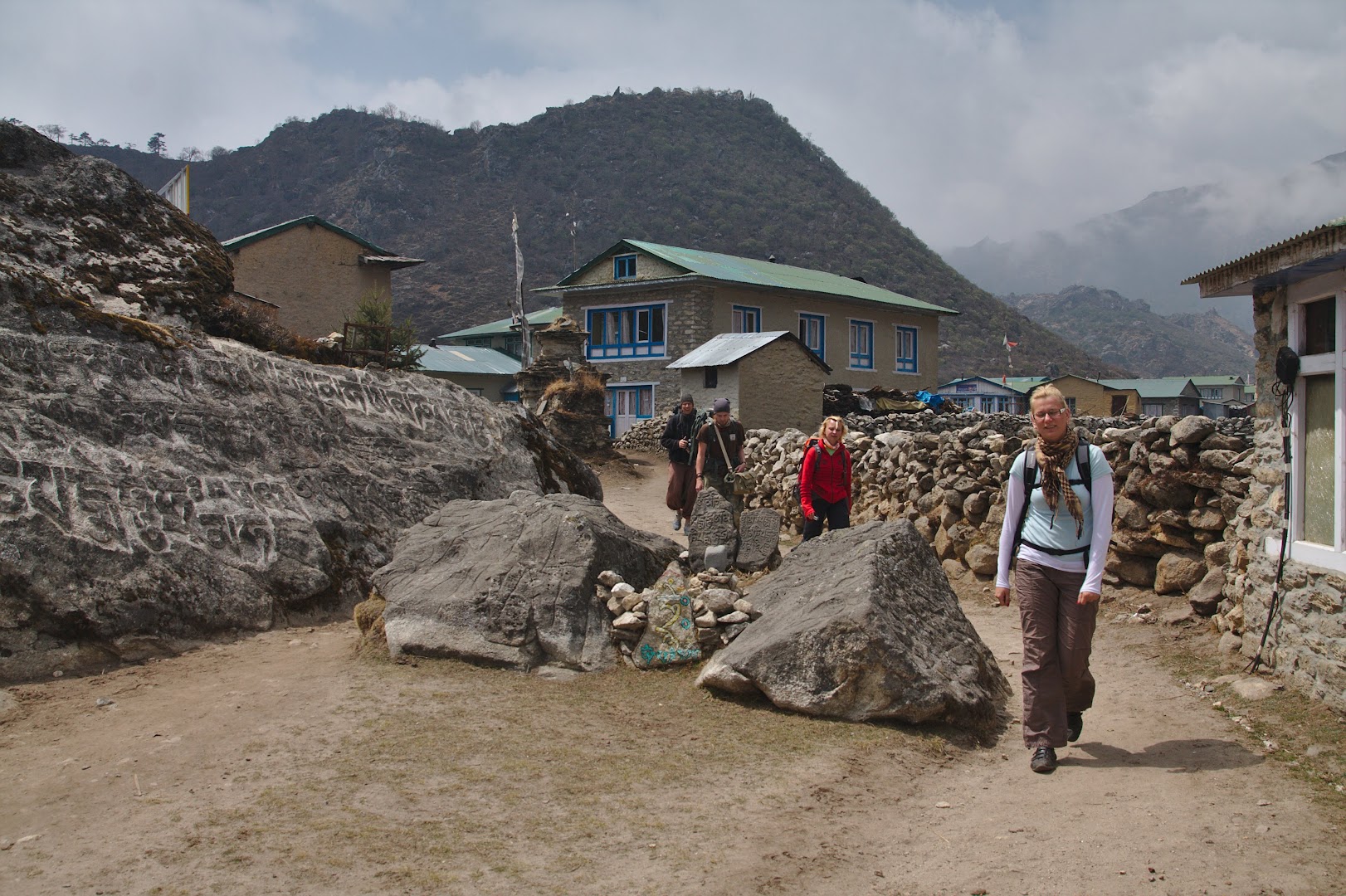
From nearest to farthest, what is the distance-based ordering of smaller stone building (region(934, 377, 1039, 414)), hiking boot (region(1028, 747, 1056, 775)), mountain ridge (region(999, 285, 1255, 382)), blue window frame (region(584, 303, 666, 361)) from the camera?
hiking boot (region(1028, 747, 1056, 775)) < blue window frame (region(584, 303, 666, 361)) < smaller stone building (region(934, 377, 1039, 414)) < mountain ridge (region(999, 285, 1255, 382))

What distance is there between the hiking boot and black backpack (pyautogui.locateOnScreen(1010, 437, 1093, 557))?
3.09 ft

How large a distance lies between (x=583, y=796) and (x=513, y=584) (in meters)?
2.31

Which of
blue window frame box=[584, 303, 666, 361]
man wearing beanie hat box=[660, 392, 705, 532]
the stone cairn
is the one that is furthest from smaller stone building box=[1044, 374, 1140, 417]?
the stone cairn

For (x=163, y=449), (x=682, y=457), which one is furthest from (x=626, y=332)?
(x=163, y=449)

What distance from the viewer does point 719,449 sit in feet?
37.0

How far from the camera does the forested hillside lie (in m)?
72.0

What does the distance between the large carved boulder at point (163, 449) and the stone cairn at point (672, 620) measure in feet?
7.55

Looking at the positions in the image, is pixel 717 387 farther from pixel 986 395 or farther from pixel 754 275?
pixel 986 395

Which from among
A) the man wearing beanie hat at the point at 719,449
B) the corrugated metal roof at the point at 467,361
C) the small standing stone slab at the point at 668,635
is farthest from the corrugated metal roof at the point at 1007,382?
the small standing stone slab at the point at 668,635

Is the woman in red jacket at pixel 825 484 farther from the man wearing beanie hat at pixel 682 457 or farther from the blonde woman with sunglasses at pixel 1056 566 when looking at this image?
the man wearing beanie hat at pixel 682 457

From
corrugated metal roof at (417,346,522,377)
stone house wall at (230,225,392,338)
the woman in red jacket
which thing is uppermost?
stone house wall at (230,225,392,338)

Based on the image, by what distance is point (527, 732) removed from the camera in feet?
16.9

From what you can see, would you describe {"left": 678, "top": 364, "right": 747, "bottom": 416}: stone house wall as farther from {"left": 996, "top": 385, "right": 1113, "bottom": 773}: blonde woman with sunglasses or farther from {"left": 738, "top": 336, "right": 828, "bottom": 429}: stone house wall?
{"left": 996, "top": 385, "right": 1113, "bottom": 773}: blonde woman with sunglasses

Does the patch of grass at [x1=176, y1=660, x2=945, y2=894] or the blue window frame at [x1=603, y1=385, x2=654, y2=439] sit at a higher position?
the blue window frame at [x1=603, y1=385, x2=654, y2=439]
